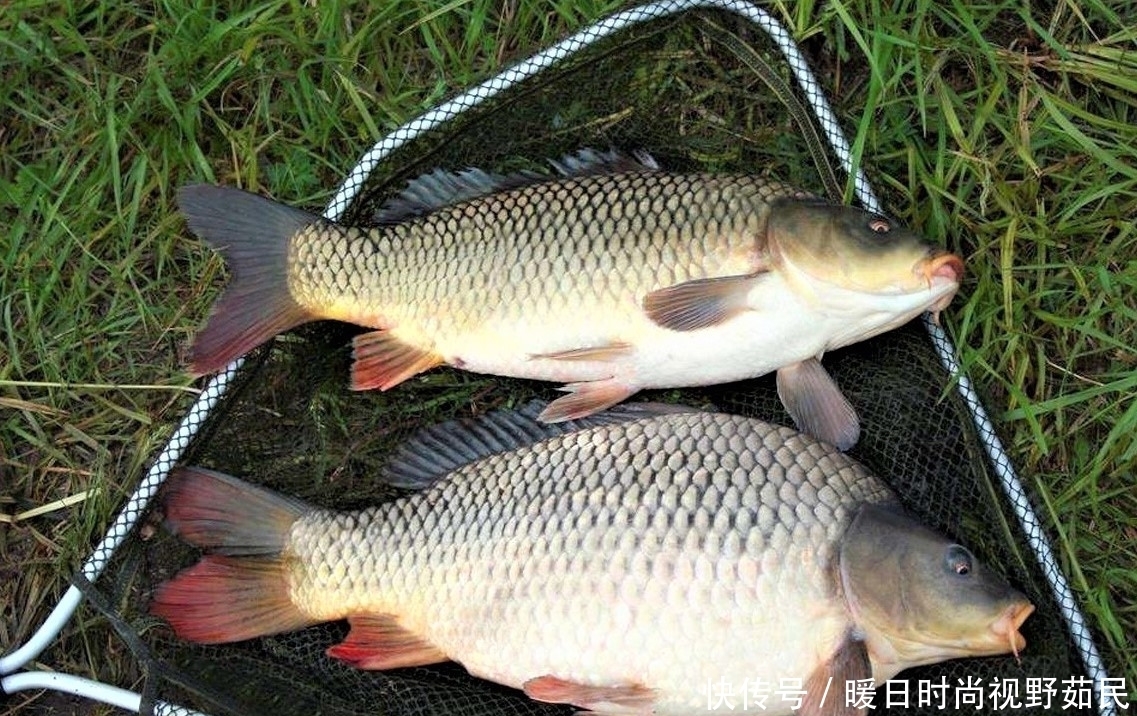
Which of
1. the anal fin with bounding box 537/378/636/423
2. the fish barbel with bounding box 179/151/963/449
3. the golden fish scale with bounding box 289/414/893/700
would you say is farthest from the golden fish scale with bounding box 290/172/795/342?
the golden fish scale with bounding box 289/414/893/700

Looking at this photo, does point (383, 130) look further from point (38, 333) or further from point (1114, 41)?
point (1114, 41)

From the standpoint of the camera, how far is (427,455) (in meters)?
1.99

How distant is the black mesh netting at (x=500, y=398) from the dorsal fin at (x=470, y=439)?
11 centimetres

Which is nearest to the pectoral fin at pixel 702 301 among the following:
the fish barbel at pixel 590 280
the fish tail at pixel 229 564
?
the fish barbel at pixel 590 280

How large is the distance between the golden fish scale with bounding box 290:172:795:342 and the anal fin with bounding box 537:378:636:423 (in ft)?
0.48

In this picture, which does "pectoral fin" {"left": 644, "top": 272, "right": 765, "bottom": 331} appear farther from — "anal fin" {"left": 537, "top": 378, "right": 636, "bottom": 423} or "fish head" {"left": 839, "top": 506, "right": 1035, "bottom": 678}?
"fish head" {"left": 839, "top": 506, "right": 1035, "bottom": 678}

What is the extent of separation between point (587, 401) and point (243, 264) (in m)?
0.68

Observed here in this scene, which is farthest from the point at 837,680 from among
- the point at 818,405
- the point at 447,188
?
the point at 447,188

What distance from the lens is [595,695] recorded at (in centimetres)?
172

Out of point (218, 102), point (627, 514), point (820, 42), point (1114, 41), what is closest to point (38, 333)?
point (218, 102)

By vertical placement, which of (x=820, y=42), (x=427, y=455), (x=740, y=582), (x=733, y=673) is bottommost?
(x=733, y=673)

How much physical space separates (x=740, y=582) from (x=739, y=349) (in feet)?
1.36

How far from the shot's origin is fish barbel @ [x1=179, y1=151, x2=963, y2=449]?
184 centimetres

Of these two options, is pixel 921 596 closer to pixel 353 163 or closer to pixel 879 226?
pixel 879 226
